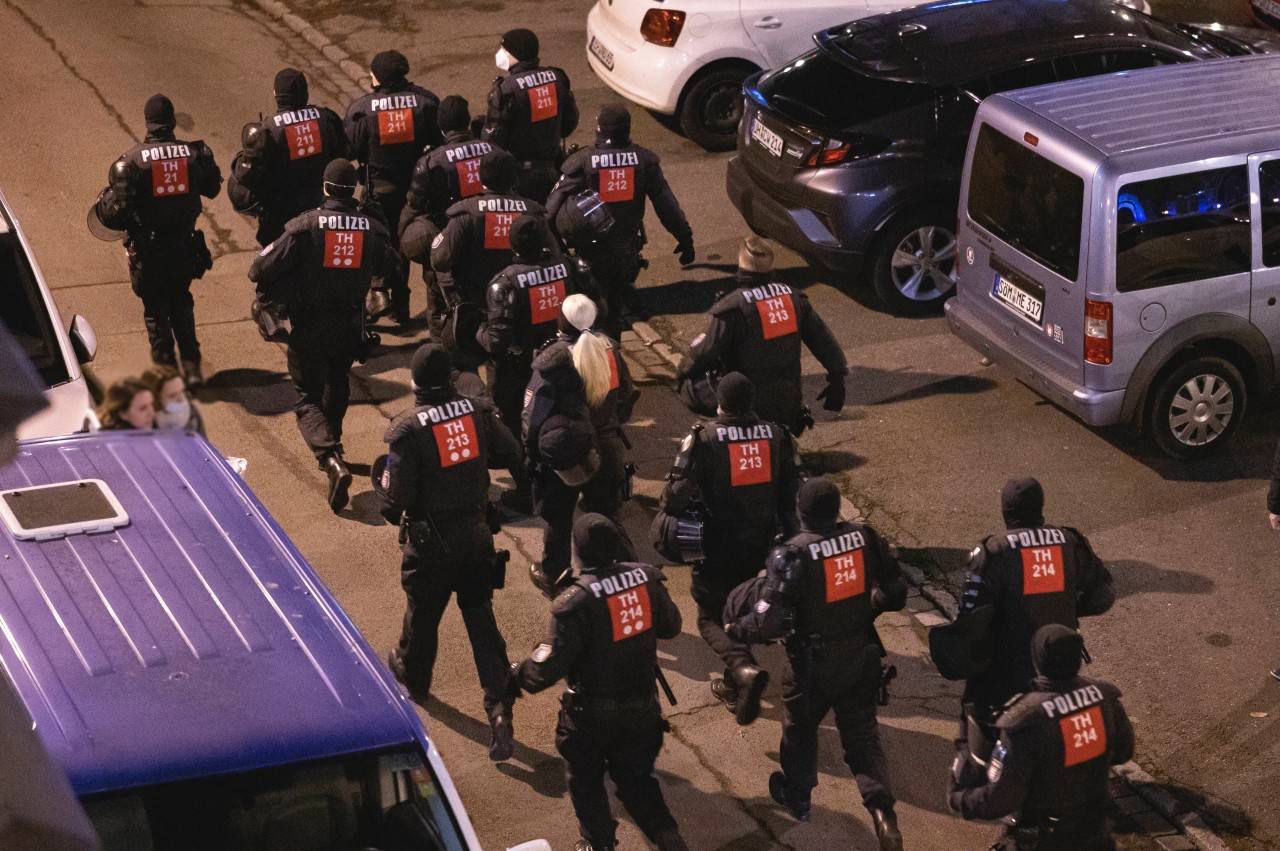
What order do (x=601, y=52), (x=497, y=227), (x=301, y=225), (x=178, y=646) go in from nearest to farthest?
(x=178, y=646), (x=301, y=225), (x=497, y=227), (x=601, y=52)

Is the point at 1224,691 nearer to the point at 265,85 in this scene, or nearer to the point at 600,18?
the point at 600,18

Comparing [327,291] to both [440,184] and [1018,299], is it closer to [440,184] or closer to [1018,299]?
[440,184]

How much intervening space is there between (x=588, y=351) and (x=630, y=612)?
1.89 m

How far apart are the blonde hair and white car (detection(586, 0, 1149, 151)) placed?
5738mm

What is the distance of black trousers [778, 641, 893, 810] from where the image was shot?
6262 mm

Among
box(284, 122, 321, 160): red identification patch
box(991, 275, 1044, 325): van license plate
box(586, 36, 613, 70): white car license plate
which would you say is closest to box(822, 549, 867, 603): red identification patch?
box(991, 275, 1044, 325): van license plate

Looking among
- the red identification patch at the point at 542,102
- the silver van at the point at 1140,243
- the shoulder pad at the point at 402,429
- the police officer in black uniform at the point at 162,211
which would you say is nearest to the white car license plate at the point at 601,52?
the red identification patch at the point at 542,102

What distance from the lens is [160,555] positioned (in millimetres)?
5270

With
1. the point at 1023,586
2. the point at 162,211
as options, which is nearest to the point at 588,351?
the point at 1023,586

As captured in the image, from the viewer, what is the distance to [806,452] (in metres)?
9.35

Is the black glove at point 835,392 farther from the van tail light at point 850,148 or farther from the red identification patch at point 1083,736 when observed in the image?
the red identification patch at point 1083,736

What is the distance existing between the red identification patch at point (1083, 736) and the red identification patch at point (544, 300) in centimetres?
392

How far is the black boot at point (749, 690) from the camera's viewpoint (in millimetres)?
6695

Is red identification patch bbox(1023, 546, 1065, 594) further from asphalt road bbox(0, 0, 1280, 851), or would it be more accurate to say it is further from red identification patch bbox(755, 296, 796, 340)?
red identification patch bbox(755, 296, 796, 340)
